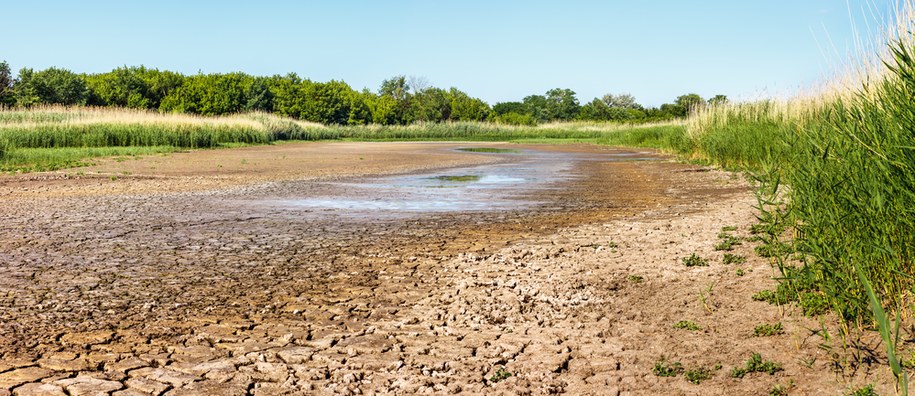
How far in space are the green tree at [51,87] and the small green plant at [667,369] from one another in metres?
63.6

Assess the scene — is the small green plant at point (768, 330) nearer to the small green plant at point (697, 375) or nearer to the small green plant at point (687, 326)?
the small green plant at point (687, 326)

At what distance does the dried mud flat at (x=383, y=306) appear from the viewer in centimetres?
389

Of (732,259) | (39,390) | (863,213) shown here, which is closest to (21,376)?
(39,390)

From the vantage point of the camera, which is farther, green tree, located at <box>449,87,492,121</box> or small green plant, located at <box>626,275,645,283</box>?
green tree, located at <box>449,87,492,121</box>

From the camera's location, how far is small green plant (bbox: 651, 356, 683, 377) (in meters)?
3.96

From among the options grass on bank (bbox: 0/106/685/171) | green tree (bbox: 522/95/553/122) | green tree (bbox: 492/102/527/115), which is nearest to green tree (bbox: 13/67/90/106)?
grass on bank (bbox: 0/106/685/171)

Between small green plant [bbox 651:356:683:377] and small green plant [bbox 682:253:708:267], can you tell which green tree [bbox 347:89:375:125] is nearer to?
small green plant [bbox 682:253:708:267]

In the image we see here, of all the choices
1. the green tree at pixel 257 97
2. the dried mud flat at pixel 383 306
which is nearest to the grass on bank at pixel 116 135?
the dried mud flat at pixel 383 306

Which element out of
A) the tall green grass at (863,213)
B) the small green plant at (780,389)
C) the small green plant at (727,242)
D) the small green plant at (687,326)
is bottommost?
the small green plant at (780,389)

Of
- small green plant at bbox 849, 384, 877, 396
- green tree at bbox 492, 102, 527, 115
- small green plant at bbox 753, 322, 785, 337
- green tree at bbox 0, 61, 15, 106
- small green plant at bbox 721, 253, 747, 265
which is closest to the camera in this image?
small green plant at bbox 849, 384, 877, 396

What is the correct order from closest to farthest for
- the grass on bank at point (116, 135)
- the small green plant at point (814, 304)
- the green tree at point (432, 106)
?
the small green plant at point (814, 304) < the grass on bank at point (116, 135) < the green tree at point (432, 106)

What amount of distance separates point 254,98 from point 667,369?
7624cm

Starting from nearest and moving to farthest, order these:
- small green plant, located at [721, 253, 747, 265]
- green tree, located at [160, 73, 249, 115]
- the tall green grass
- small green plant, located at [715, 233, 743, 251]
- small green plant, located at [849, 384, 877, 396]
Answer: small green plant, located at [849, 384, 877, 396], the tall green grass, small green plant, located at [721, 253, 747, 265], small green plant, located at [715, 233, 743, 251], green tree, located at [160, 73, 249, 115]

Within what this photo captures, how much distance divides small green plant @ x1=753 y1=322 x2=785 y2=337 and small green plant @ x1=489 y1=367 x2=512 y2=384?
63.2 inches
